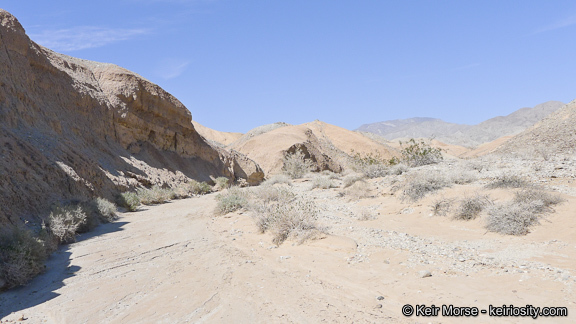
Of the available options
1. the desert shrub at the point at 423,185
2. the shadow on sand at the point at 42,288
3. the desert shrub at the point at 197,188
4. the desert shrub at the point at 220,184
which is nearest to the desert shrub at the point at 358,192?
the desert shrub at the point at 423,185

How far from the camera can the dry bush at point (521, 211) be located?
636cm

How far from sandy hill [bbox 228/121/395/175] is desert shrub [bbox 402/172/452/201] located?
18906 millimetres

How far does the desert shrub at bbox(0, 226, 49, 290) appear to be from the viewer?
489cm

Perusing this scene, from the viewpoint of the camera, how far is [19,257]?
5168 mm

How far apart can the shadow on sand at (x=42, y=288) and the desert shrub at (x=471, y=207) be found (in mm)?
7124

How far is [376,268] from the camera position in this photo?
517cm

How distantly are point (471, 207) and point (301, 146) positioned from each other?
23.4 m

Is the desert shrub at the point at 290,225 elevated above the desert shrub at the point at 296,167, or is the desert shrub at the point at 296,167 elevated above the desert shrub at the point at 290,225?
the desert shrub at the point at 296,167

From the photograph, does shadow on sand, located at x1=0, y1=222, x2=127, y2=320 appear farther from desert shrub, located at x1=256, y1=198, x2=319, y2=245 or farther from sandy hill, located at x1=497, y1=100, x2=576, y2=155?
sandy hill, located at x1=497, y1=100, x2=576, y2=155

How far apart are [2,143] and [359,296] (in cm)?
960

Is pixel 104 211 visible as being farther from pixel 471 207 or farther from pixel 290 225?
pixel 471 207

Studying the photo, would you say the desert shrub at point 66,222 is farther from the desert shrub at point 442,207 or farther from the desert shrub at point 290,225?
the desert shrub at point 442,207

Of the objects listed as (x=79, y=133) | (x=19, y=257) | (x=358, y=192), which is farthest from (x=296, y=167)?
(x=19, y=257)

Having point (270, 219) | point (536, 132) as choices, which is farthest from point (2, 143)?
point (536, 132)
